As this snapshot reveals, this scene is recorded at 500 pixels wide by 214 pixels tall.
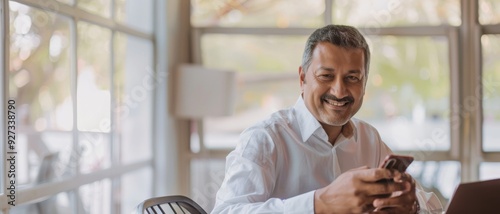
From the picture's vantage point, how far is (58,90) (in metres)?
3.71

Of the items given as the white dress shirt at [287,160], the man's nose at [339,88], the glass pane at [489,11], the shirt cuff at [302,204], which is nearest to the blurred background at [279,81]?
the glass pane at [489,11]

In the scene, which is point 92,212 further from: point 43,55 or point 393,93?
point 393,93

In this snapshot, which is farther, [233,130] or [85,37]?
[233,130]

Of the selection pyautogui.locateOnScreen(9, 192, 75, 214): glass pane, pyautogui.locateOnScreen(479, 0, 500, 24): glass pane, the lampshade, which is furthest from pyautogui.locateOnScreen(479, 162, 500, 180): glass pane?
pyautogui.locateOnScreen(9, 192, 75, 214): glass pane

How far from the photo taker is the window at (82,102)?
3.24 m

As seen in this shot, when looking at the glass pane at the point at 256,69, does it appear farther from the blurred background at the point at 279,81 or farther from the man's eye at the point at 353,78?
the man's eye at the point at 353,78

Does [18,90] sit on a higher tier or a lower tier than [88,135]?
higher

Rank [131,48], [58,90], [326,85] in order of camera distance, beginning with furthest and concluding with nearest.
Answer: [131,48] < [58,90] < [326,85]

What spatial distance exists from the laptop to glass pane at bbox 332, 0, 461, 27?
9.72ft

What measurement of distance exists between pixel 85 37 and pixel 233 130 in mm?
1537

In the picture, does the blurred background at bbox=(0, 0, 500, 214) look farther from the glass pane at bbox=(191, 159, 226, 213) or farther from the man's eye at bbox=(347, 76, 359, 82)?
the man's eye at bbox=(347, 76, 359, 82)

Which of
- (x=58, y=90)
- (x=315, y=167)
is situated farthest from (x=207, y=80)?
(x=315, y=167)

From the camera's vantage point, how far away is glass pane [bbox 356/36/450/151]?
452 centimetres

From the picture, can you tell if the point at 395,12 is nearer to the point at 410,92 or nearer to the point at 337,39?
the point at 410,92
